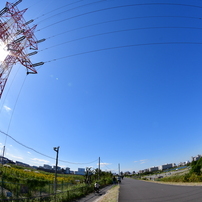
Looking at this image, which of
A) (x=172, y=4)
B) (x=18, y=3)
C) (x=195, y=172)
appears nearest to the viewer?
(x=172, y=4)

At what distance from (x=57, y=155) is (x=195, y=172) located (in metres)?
22.9

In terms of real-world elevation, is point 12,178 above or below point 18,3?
below

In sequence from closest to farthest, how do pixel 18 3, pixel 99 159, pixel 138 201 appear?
1. pixel 138 201
2. pixel 18 3
3. pixel 99 159

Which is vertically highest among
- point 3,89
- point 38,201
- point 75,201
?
Answer: point 3,89

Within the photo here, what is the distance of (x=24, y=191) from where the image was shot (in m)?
14.6

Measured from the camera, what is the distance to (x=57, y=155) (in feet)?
61.3

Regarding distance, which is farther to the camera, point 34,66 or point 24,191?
point 34,66

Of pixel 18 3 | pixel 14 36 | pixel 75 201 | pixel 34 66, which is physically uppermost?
pixel 18 3

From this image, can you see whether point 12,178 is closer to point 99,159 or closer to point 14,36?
point 14,36

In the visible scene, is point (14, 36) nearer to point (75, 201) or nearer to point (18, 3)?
point (18, 3)

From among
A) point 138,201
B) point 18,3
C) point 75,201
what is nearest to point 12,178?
point 75,201

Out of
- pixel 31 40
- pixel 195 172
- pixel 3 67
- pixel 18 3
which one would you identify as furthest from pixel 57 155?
pixel 195 172

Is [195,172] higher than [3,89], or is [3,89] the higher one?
[3,89]

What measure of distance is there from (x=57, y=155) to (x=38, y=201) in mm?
6264
